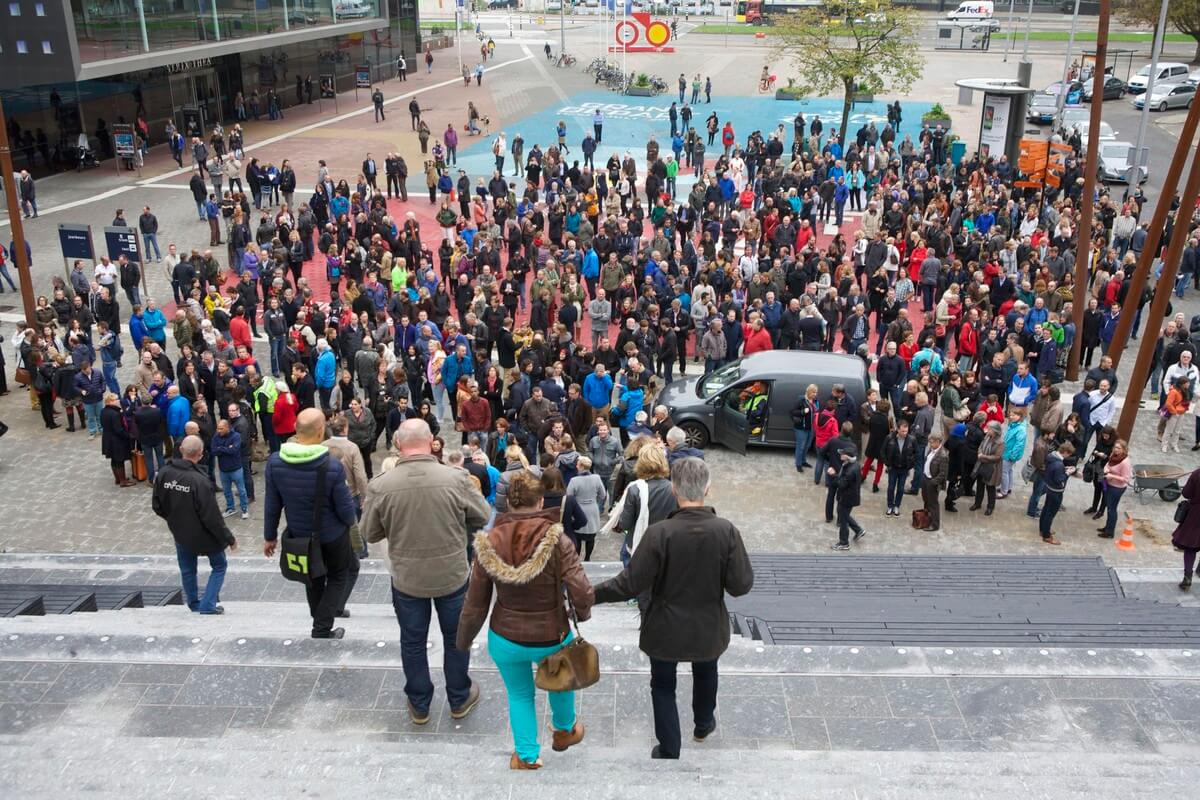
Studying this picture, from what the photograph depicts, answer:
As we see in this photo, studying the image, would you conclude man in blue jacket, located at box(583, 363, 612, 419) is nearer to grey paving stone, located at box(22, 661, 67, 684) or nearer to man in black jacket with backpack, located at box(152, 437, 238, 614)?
man in black jacket with backpack, located at box(152, 437, 238, 614)

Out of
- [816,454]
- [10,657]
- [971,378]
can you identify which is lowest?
[816,454]

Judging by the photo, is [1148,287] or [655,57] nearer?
[1148,287]

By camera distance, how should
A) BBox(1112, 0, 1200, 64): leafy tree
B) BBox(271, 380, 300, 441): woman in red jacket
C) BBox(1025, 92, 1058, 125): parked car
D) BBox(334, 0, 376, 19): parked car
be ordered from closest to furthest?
BBox(271, 380, 300, 441): woman in red jacket
BBox(1025, 92, 1058, 125): parked car
BBox(334, 0, 376, 19): parked car
BBox(1112, 0, 1200, 64): leafy tree

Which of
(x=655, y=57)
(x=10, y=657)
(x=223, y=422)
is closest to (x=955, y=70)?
(x=655, y=57)

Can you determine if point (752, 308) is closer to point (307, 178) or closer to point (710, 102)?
point (307, 178)

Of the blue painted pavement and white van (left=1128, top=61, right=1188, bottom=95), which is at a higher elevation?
white van (left=1128, top=61, right=1188, bottom=95)

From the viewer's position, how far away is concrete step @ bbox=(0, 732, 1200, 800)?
482 centimetres

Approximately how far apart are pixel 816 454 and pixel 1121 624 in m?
6.47

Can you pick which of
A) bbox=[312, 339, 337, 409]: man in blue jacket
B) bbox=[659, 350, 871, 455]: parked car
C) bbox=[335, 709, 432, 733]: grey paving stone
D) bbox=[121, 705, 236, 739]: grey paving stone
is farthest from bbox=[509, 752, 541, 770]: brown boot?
bbox=[312, 339, 337, 409]: man in blue jacket

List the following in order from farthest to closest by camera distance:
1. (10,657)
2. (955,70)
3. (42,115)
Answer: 1. (955,70)
2. (42,115)
3. (10,657)

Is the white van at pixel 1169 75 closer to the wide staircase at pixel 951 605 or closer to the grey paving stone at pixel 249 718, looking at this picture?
the wide staircase at pixel 951 605

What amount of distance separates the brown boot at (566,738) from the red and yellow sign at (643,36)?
2015 inches

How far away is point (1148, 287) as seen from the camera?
18344 mm

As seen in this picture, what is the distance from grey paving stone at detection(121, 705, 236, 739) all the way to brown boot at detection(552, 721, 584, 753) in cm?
177
